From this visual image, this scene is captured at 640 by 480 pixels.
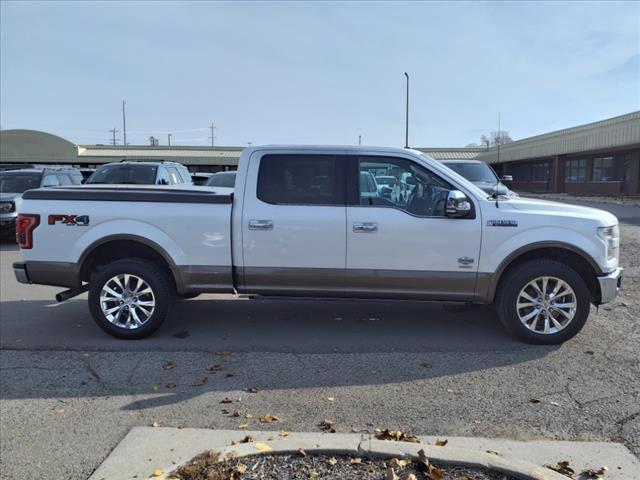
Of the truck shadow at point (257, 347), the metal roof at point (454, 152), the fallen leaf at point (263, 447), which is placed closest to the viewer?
the fallen leaf at point (263, 447)

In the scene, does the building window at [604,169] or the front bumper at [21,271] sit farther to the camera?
the building window at [604,169]

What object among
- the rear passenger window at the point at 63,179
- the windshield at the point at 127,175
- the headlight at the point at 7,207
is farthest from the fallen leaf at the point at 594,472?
the rear passenger window at the point at 63,179

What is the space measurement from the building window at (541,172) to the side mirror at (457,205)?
4283 cm

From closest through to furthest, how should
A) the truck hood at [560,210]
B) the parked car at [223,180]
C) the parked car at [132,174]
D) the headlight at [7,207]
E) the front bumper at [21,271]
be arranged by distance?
the truck hood at [560,210]
the front bumper at [21,271]
the headlight at [7,207]
the parked car at [132,174]
the parked car at [223,180]

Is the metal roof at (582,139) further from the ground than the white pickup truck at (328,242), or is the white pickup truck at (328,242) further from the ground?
the metal roof at (582,139)

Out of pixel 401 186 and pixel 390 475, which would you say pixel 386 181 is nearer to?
pixel 401 186

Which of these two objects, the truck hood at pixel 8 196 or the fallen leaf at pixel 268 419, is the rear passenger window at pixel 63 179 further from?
the fallen leaf at pixel 268 419

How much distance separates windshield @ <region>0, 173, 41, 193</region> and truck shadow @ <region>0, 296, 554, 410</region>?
7565mm

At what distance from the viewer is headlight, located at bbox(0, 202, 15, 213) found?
1276 centimetres

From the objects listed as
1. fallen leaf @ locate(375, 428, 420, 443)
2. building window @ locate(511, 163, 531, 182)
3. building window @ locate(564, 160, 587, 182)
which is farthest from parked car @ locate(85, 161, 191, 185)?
building window @ locate(511, 163, 531, 182)

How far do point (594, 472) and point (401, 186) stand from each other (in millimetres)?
3228

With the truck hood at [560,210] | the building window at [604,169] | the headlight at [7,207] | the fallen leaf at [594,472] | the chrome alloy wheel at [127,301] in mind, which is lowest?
the fallen leaf at [594,472]

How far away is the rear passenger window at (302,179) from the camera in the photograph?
225 inches

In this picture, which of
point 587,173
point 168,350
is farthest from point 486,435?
point 587,173
